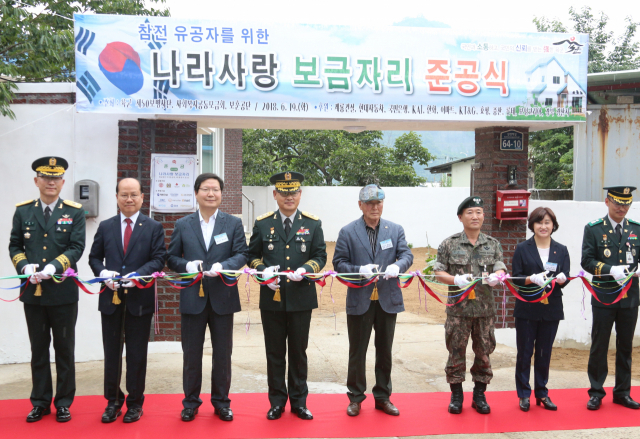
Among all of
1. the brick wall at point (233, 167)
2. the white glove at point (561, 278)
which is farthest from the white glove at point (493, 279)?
the brick wall at point (233, 167)

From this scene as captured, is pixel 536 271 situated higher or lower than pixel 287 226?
lower

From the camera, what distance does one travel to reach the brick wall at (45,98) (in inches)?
222

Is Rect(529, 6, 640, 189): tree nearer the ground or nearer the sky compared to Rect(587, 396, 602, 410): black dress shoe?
nearer the sky

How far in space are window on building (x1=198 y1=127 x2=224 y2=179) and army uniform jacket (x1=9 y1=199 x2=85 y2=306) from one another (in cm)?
1287

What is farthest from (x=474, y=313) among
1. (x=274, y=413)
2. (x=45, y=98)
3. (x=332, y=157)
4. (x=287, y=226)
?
(x=332, y=157)

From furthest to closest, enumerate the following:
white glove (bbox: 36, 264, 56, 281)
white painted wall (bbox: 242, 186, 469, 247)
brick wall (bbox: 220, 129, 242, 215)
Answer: brick wall (bbox: 220, 129, 242, 215)
white painted wall (bbox: 242, 186, 469, 247)
white glove (bbox: 36, 264, 56, 281)

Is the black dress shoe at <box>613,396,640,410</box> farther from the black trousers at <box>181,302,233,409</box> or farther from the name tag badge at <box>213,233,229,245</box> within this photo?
the name tag badge at <box>213,233,229,245</box>

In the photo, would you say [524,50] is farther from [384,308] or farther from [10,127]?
[10,127]

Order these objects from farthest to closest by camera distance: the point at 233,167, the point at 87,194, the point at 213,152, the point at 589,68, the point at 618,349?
the point at 233,167 < the point at 213,152 < the point at 589,68 < the point at 87,194 < the point at 618,349

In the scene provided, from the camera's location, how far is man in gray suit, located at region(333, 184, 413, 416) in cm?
432

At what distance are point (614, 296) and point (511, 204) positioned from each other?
1.87 m

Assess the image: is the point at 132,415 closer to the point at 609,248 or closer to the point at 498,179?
the point at 609,248

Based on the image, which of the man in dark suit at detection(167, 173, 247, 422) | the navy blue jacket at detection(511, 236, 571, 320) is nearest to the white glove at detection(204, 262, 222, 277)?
the man in dark suit at detection(167, 173, 247, 422)

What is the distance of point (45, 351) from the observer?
13.8 ft
